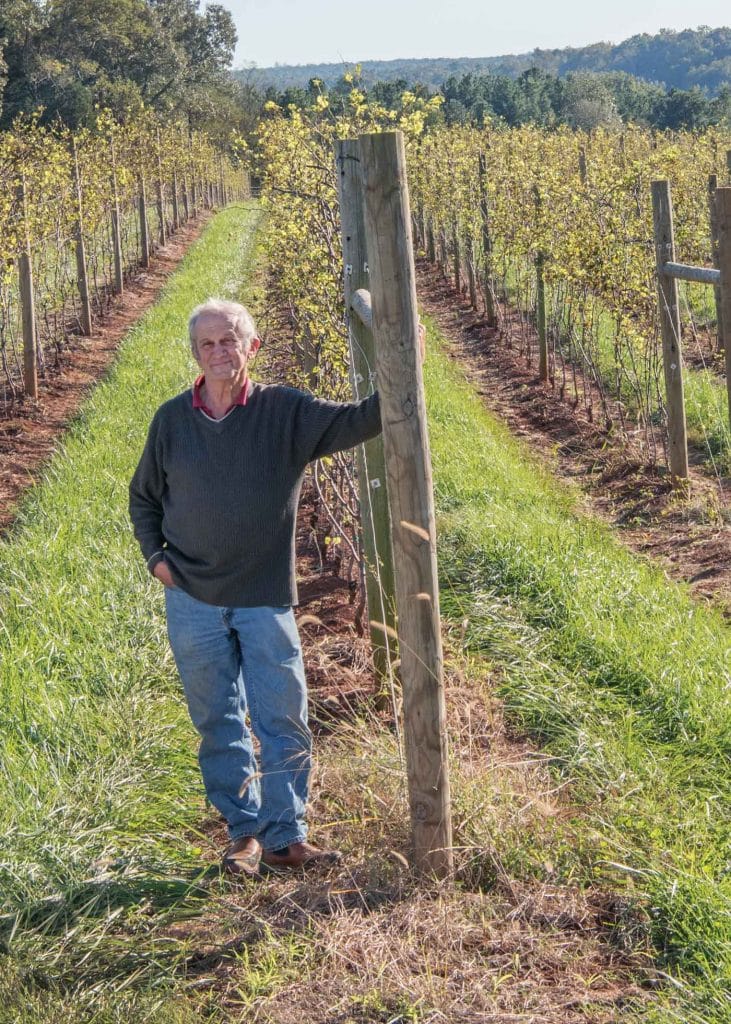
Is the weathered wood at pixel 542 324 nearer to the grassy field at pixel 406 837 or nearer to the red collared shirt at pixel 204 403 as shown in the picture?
the grassy field at pixel 406 837

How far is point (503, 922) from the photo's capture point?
3.08 metres

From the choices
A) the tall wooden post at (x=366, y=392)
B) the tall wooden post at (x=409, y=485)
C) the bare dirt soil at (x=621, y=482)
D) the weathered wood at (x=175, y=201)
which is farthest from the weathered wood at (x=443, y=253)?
the tall wooden post at (x=409, y=485)

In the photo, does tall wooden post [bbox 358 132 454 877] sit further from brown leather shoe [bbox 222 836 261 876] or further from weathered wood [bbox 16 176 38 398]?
weathered wood [bbox 16 176 38 398]

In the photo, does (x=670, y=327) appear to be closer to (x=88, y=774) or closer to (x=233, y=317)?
(x=233, y=317)

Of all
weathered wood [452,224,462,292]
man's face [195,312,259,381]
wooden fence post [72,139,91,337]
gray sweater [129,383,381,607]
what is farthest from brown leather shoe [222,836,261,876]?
weathered wood [452,224,462,292]

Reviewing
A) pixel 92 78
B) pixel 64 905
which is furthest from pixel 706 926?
pixel 92 78

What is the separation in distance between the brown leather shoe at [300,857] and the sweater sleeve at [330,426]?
3.76 feet

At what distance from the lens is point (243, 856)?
11.2ft

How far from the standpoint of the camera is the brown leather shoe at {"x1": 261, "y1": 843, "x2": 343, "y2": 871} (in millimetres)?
3408

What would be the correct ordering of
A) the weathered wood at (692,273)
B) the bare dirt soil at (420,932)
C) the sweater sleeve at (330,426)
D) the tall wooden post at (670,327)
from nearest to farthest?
the bare dirt soil at (420,932), the sweater sleeve at (330,426), the weathered wood at (692,273), the tall wooden post at (670,327)

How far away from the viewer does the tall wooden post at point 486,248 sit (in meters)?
15.2

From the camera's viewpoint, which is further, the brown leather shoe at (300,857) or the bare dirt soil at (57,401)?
the bare dirt soil at (57,401)

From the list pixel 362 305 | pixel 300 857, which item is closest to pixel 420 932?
pixel 300 857

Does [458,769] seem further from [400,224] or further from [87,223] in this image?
[87,223]
